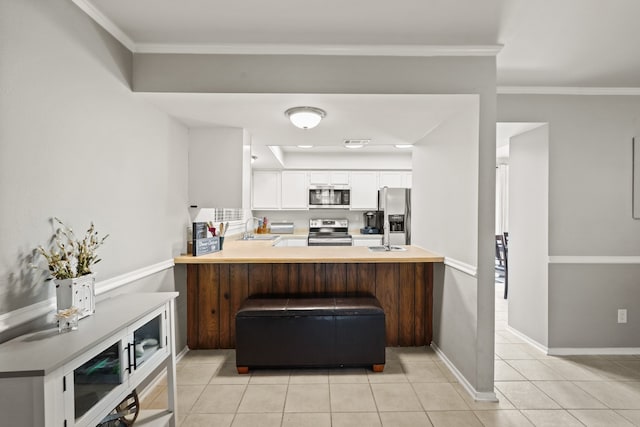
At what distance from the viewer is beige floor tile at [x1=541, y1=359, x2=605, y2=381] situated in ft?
8.19

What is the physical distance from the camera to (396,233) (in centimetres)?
442

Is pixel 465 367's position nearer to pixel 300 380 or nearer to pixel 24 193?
pixel 300 380

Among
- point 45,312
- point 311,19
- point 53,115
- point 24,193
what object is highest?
point 311,19

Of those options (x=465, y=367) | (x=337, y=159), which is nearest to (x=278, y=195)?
(x=337, y=159)

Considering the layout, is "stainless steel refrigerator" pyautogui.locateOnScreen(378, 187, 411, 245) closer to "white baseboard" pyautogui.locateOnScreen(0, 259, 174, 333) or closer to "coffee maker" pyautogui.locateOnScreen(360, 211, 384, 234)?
"coffee maker" pyautogui.locateOnScreen(360, 211, 384, 234)

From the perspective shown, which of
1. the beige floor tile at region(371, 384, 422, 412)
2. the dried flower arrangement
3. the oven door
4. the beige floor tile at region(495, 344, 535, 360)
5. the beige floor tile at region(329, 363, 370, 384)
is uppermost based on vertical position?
the dried flower arrangement

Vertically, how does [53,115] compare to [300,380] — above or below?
above

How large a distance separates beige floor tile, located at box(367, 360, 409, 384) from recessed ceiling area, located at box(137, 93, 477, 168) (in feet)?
6.90

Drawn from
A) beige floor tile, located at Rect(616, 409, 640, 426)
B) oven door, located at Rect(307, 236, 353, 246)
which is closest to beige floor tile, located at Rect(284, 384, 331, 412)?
beige floor tile, located at Rect(616, 409, 640, 426)

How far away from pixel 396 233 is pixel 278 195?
2.41 metres

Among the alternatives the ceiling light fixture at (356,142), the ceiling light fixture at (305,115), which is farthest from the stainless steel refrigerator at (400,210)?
the ceiling light fixture at (305,115)

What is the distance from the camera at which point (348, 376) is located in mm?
2471

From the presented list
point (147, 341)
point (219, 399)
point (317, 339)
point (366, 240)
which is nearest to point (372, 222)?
point (366, 240)

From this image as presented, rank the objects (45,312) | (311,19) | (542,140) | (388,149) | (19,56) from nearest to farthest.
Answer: (19,56)
(45,312)
(311,19)
(542,140)
(388,149)
